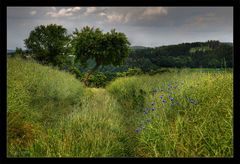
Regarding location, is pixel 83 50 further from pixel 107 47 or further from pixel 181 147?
pixel 181 147

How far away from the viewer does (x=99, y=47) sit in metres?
6.27

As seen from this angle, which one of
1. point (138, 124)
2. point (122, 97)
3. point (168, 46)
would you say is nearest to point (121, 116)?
point (138, 124)

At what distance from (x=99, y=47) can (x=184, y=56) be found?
1.59 meters

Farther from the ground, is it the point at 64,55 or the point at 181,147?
the point at 64,55

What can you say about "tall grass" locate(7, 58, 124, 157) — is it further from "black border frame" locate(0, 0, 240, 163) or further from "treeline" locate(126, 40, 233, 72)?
"treeline" locate(126, 40, 233, 72)

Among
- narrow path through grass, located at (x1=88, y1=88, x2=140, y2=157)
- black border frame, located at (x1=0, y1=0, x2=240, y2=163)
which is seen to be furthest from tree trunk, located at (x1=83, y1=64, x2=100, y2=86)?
black border frame, located at (x1=0, y1=0, x2=240, y2=163)

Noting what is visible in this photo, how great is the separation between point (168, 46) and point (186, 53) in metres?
0.45

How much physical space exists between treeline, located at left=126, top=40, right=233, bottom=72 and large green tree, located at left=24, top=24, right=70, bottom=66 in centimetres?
124

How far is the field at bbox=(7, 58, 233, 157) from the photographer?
176 inches

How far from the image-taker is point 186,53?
5.97 m

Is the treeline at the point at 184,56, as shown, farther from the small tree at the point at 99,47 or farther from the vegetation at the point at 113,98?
the small tree at the point at 99,47
